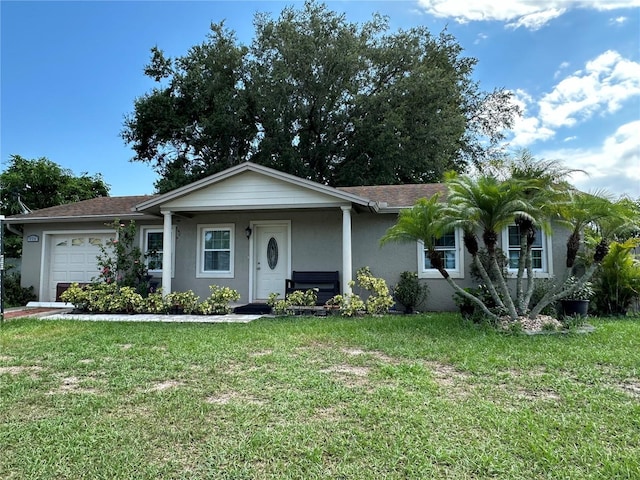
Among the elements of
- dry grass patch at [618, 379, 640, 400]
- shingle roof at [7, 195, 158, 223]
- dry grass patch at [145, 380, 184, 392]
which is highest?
shingle roof at [7, 195, 158, 223]

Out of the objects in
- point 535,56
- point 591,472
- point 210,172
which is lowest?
point 591,472

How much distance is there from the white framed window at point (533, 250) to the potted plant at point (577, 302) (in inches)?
43.0

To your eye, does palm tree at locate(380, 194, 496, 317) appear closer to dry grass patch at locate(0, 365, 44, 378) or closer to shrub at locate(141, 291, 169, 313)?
dry grass patch at locate(0, 365, 44, 378)

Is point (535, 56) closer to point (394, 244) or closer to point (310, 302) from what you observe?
point (394, 244)

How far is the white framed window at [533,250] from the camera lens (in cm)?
999

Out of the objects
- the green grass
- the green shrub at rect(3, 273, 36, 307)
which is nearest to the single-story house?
the green shrub at rect(3, 273, 36, 307)

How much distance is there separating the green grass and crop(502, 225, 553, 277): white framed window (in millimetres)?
3856

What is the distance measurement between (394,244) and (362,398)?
6.94 m

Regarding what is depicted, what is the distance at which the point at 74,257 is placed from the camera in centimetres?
1232

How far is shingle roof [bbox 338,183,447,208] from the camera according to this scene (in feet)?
34.7

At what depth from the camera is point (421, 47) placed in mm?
21422

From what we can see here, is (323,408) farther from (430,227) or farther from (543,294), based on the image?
(543,294)

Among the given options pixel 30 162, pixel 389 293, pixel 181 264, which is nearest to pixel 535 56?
pixel 389 293

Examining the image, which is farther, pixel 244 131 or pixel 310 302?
pixel 244 131
